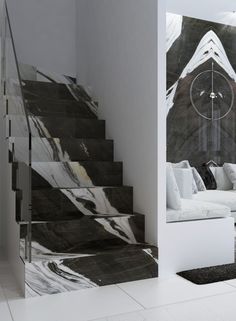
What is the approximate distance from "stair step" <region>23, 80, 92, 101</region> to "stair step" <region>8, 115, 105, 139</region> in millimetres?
602

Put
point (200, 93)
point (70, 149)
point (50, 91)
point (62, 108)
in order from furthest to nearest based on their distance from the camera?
point (200, 93), point (50, 91), point (62, 108), point (70, 149)

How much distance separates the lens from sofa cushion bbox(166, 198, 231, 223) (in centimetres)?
326

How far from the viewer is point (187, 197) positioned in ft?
13.7

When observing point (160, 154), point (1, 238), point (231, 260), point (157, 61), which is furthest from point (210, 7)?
point (1, 238)

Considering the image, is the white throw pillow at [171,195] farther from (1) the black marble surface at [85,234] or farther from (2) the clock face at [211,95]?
(2) the clock face at [211,95]

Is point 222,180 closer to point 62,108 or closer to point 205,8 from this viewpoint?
point 205,8

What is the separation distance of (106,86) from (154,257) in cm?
226

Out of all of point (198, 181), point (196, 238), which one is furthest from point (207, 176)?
point (196, 238)

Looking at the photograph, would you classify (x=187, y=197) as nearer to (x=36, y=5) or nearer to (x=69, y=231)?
(x=69, y=231)

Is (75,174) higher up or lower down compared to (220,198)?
higher up

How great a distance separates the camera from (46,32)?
5.92 meters

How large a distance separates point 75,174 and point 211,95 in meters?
3.89

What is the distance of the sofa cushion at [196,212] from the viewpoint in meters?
3.26

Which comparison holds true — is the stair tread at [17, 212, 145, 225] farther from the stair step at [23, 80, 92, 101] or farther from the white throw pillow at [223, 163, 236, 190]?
the white throw pillow at [223, 163, 236, 190]
